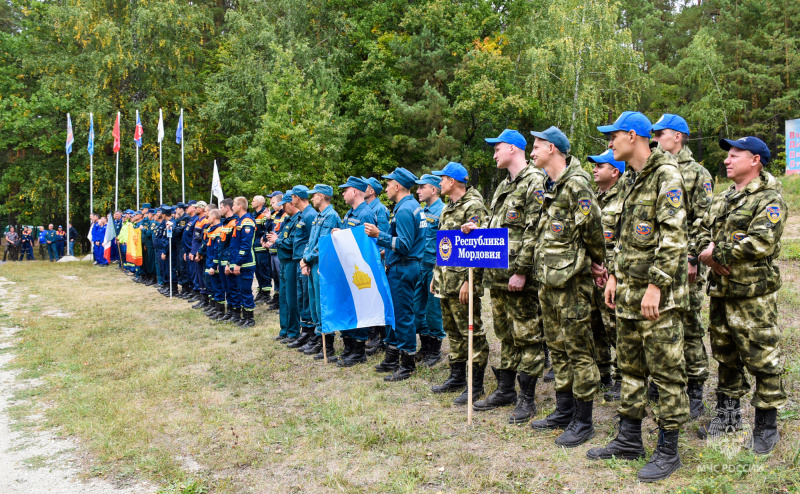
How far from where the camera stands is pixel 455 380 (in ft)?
19.6

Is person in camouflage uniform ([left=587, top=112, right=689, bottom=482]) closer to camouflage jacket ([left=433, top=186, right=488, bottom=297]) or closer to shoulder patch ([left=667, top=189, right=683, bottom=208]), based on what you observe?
shoulder patch ([left=667, top=189, right=683, bottom=208])

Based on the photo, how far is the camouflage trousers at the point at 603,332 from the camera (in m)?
5.20

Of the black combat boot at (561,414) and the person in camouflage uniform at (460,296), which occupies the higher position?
the person in camouflage uniform at (460,296)

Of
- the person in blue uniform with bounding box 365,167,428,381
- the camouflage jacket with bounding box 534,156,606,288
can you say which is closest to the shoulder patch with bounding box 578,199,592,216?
the camouflage jacket with bounding box 534,156,606,288

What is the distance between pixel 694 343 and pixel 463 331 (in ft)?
7.02

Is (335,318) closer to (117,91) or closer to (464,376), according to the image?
(464,376)

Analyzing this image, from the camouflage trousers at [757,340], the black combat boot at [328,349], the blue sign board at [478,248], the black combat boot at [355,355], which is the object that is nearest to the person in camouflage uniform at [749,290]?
the camouflage trousers at [757,340]

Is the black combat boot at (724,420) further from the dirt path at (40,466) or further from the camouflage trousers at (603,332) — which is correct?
the dirt path at (40,466)

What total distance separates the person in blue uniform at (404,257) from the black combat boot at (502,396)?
1.45 meters

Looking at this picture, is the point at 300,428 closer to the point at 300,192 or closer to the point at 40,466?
the point at 40,466

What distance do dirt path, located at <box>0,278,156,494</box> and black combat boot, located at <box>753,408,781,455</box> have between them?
437 centimetres

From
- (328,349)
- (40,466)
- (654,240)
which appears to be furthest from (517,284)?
(40,466)

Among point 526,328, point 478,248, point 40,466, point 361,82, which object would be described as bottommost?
point 40,466

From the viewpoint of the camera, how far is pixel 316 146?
76.7ft
